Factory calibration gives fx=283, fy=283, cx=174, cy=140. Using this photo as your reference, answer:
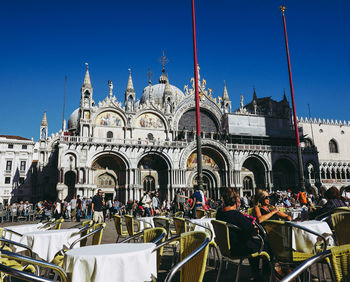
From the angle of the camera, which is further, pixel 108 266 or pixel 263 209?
pixel 263 209

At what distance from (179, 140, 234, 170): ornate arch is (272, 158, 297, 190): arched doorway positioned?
23.3 ft

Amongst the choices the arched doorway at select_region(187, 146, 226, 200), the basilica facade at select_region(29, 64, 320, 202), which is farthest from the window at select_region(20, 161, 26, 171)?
the arched doorway at select_region(187, 146, 226, 200)

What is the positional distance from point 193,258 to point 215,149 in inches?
1097

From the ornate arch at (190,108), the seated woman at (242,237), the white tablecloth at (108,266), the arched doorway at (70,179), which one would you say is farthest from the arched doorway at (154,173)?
the white tablecloth at (108,266)

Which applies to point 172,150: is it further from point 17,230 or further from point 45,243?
point 45,243

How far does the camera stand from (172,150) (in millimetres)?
28797

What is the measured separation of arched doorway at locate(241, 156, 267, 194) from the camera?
33094 millimetres

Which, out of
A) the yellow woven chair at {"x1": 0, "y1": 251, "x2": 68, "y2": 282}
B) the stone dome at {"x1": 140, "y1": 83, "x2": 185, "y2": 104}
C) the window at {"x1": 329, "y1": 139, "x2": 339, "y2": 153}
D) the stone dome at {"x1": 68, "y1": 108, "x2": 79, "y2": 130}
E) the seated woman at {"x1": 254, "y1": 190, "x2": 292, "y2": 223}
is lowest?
the yellow woven chair at {"x1": 0, "y1": 251, "x2": 68, "y2": 282}

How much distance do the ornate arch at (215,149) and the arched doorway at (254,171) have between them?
3218 mm

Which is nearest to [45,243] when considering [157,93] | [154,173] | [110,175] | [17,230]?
[17,230]

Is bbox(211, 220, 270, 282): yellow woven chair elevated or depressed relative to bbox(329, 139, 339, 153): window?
depressed

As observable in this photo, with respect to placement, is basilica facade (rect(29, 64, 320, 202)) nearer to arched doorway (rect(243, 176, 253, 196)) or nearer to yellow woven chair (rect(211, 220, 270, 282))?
arched doorway (rect(243, 176, 253, 196))

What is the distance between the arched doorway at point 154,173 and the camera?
2877 cm

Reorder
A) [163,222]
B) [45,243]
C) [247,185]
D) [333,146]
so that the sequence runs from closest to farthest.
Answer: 1. [45,243]
2. [163,222]
3. [247,185]
4. [333,146]
